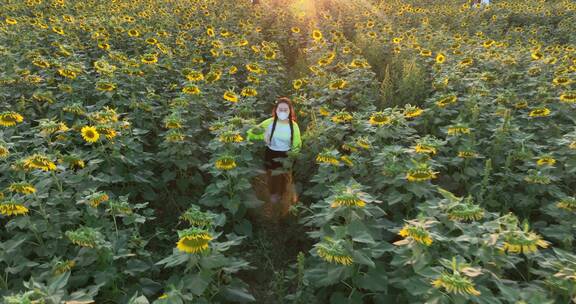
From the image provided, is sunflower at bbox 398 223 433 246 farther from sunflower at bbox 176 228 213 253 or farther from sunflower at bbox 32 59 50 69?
sunflower at bbox 32 59 50 69

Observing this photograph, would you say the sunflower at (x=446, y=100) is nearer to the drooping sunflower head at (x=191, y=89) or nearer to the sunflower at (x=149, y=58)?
the drooping sunflower head at (x=191, y=89)

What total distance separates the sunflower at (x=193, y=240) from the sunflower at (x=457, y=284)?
1.21 meters

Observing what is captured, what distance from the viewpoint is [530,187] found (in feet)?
11.5

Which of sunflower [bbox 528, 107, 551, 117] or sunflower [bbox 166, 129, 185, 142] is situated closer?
sunflower [bbox 166, 129, 185, 142]

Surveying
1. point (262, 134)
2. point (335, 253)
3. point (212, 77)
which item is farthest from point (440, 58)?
point (335, 253)

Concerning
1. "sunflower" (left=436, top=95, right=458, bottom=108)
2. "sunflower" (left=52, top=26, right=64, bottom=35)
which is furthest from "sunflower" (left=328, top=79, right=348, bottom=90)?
"sunflower" (left=52, top=26, right=64, bottom=35)

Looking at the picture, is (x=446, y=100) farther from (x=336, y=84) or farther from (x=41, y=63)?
(x=41, y=63)

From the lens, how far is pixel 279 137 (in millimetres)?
4395

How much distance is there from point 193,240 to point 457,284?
1350mm

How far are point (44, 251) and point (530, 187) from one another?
3.83m

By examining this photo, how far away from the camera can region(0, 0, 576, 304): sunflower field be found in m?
2.37

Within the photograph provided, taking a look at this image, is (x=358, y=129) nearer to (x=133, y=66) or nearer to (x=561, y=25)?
(x=133, y=66)

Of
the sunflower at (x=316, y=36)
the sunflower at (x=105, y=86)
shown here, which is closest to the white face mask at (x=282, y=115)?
the sunflower at (x=105, y=86)

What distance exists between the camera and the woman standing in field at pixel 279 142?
4320 mm
